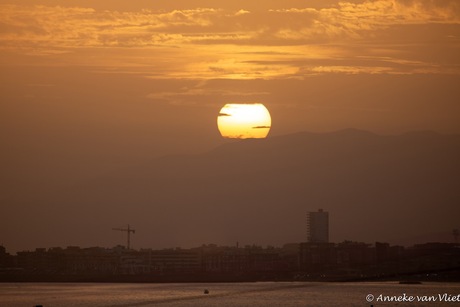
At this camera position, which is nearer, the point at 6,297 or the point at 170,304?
the point at 170,304

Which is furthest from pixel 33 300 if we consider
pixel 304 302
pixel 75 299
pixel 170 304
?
pixel 304 302

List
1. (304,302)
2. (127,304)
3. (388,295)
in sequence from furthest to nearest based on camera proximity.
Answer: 1. (388,295)
2. (304,302)
3. (127,304)

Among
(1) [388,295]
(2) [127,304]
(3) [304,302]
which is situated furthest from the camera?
(1) [388,295]

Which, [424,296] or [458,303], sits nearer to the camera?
[458,303]

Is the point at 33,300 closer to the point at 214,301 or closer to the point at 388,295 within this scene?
the point at 214,301

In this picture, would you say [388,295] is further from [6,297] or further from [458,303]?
[6,297]

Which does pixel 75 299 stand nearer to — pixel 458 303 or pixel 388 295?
pixel 388 295

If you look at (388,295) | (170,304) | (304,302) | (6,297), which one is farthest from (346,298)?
(6,297)
